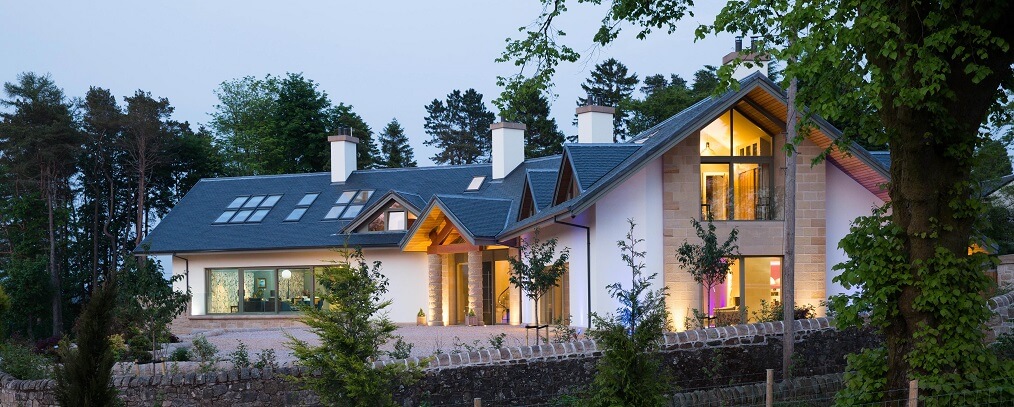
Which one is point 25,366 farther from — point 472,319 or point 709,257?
point 472,319

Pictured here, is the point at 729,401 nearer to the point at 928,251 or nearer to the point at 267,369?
the point at 928,251

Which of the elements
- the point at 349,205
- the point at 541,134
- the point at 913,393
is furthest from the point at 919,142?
the point at 541,134

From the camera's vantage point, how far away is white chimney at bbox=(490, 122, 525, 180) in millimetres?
32719

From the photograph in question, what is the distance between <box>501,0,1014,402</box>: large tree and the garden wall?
4.19 m

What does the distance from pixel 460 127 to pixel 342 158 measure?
138 ft

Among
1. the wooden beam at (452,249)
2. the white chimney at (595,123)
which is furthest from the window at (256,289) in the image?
the white chimney at (595,123)

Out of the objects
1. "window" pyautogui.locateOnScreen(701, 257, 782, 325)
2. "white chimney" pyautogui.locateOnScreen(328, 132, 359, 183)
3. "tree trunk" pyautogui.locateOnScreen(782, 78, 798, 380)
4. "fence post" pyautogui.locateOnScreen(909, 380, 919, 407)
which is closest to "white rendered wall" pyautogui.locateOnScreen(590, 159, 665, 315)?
"window" pyautogui.locateOnScreen(701, 257, 782, 325)

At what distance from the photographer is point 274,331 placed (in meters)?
29.2

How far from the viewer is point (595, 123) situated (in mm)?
28797

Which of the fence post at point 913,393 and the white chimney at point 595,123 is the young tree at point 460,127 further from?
the fence post at point 913,393

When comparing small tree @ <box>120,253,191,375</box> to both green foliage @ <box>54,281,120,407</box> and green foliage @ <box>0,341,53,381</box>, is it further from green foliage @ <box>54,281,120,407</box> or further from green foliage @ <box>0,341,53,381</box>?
green foliage @ <box>54,281,120,407</box>

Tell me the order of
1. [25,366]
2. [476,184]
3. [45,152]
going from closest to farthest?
[25,366]
[476,184]
[45,152]

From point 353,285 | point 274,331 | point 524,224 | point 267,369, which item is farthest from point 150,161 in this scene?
point 353,285

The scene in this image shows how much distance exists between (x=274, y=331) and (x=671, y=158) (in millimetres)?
13016
